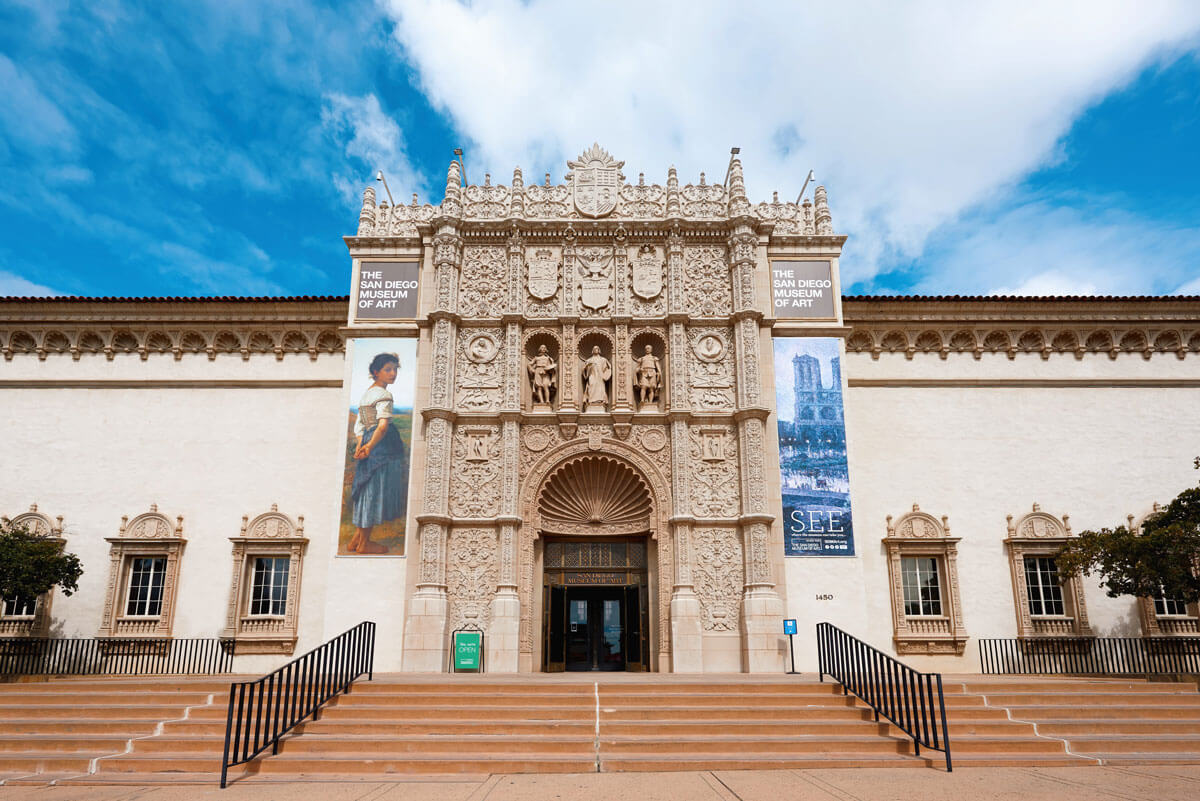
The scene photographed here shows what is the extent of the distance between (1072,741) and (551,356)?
13420 millimetres

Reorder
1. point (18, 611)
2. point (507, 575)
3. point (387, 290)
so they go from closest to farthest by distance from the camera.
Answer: point (507, 575)
point (18, 611)
point (387, 290)

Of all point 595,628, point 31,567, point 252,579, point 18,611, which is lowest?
point 595,628

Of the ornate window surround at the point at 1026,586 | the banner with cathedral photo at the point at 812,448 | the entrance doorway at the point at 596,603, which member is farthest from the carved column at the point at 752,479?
the ornate window surround at the point at 1026,586

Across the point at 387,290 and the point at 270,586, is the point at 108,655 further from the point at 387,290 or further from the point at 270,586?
the point at 387,290

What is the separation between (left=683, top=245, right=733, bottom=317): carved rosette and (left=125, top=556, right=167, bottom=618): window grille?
1486 centimetres

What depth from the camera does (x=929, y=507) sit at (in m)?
20.2

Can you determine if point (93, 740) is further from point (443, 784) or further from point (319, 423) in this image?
point (319, 423)

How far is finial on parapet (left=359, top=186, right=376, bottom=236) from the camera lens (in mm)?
20641

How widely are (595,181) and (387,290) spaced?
6.14 meters

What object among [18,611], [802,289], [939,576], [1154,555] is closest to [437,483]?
[802,289]

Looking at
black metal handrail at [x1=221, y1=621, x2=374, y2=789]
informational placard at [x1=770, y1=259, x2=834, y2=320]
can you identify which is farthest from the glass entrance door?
informational placard at [x1=770, y1=259, x2=834, y2=320]

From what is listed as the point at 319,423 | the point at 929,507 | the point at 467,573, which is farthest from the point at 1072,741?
the point at 319,423

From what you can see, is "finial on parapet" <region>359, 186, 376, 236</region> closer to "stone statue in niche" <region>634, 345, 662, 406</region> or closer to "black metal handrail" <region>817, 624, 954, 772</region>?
"stone statue in niche" <region>634, 345, 662, 406</region>

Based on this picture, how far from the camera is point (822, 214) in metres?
20.8
